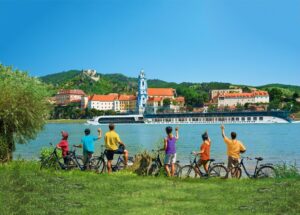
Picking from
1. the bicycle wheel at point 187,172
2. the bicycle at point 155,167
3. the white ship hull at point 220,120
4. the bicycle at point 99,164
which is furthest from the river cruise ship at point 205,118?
the bicycle at point 155,167

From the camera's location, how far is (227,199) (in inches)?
410

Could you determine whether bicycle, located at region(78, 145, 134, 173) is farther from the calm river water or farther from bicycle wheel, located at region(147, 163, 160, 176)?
the calm river water

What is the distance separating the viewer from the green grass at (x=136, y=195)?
922 centimetres

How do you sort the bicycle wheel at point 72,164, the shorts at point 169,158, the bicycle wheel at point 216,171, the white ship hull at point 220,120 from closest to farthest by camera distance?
the bicycle wheel at point 216,171 → the shorts at point 169,158 → the bicycle wheel at point 72,164 → the white ship hull at point 220,120

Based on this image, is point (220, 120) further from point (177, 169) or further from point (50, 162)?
point (177, 169)

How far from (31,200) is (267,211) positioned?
5.18m

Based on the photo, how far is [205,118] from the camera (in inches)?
6457

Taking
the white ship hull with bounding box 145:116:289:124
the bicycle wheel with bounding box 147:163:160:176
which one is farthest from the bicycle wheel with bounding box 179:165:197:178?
the white ship hull with bounding box 145:116:289:124

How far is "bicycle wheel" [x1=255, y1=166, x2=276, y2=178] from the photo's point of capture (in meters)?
14.4

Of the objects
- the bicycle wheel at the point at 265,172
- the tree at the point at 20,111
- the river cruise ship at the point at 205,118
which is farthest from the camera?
the river cruise ship at the point at 205,118

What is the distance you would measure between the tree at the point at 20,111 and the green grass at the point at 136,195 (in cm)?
342

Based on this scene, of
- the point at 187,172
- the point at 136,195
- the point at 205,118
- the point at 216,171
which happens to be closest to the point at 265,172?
the point at 216,171

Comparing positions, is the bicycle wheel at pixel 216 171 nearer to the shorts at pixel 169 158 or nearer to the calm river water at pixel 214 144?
the shorts at pixel 169 158

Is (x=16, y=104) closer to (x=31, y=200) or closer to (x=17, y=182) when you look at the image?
(x=17, y=182)
